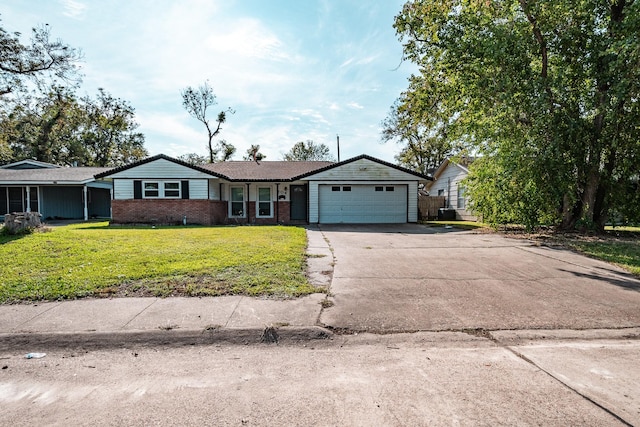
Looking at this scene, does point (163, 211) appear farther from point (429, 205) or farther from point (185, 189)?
point (429, 205)

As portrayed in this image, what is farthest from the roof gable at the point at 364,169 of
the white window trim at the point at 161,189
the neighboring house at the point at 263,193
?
the white window trim at the point at 161,189

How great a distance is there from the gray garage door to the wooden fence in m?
4.97

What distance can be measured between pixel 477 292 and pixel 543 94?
900cm

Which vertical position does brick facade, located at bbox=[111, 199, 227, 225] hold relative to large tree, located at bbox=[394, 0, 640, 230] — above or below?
below

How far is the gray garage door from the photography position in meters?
18.5

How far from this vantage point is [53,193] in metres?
22.1

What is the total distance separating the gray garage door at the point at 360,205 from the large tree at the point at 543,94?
6.18 metres

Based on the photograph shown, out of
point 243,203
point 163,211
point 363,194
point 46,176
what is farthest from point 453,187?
point 46,176

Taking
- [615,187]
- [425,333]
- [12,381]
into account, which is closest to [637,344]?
[425,333]

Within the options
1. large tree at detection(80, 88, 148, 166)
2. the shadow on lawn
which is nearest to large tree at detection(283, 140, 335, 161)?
large tree at detection(80, 88, 148, 166)

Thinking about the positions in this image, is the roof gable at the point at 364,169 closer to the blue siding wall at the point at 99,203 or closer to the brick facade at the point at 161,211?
the brick facade at the point at 161,211

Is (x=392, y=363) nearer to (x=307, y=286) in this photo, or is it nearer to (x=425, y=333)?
(x=425, y=333)

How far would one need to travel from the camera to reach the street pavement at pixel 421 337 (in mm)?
2424

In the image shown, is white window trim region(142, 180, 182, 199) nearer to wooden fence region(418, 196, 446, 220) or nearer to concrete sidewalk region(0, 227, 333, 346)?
concrete sidewalk region(0, 227, 333, 346)
